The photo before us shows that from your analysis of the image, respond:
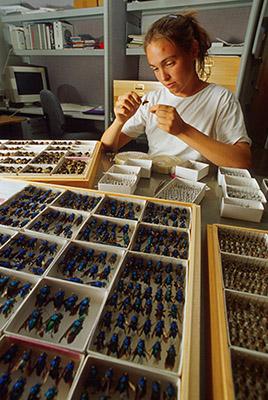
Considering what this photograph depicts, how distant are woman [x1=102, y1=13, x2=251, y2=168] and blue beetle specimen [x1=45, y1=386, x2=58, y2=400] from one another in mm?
859

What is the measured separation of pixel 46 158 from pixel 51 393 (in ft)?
2.94

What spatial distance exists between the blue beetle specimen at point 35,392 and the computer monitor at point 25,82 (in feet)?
11.0

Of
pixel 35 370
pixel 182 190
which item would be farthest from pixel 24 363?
pixel 182 190

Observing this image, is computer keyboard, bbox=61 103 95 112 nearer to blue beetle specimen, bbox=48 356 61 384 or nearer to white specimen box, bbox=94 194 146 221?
white specimen box, bbox=94 194 146 221

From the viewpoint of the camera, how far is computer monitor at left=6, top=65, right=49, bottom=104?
2992 millimetres

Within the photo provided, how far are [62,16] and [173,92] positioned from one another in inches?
84.1

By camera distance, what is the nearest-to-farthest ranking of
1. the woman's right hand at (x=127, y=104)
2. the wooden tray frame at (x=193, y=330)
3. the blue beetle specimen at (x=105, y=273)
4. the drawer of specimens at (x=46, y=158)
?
the wooden tray frame at (x=193, y=330) → the blue beetle specimen at (x=105, y=273) → the drawer of specimens at (x=46, y=158) → the woman's right hand at (x=127, y=104)

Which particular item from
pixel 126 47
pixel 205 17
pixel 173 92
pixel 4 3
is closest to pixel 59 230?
pixel 173 92

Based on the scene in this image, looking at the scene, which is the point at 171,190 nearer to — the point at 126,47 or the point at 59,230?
the point at 59,230

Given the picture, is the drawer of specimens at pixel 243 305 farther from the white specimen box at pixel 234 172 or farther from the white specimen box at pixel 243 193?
the white specimen box at pixel 234 172

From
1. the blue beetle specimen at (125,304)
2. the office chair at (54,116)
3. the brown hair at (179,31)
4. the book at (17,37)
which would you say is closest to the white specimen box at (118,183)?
the blue beetle specimen at (125,304)

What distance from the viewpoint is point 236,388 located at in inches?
14.7

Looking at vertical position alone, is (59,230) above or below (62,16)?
below

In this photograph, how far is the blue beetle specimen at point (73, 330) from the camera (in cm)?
45
